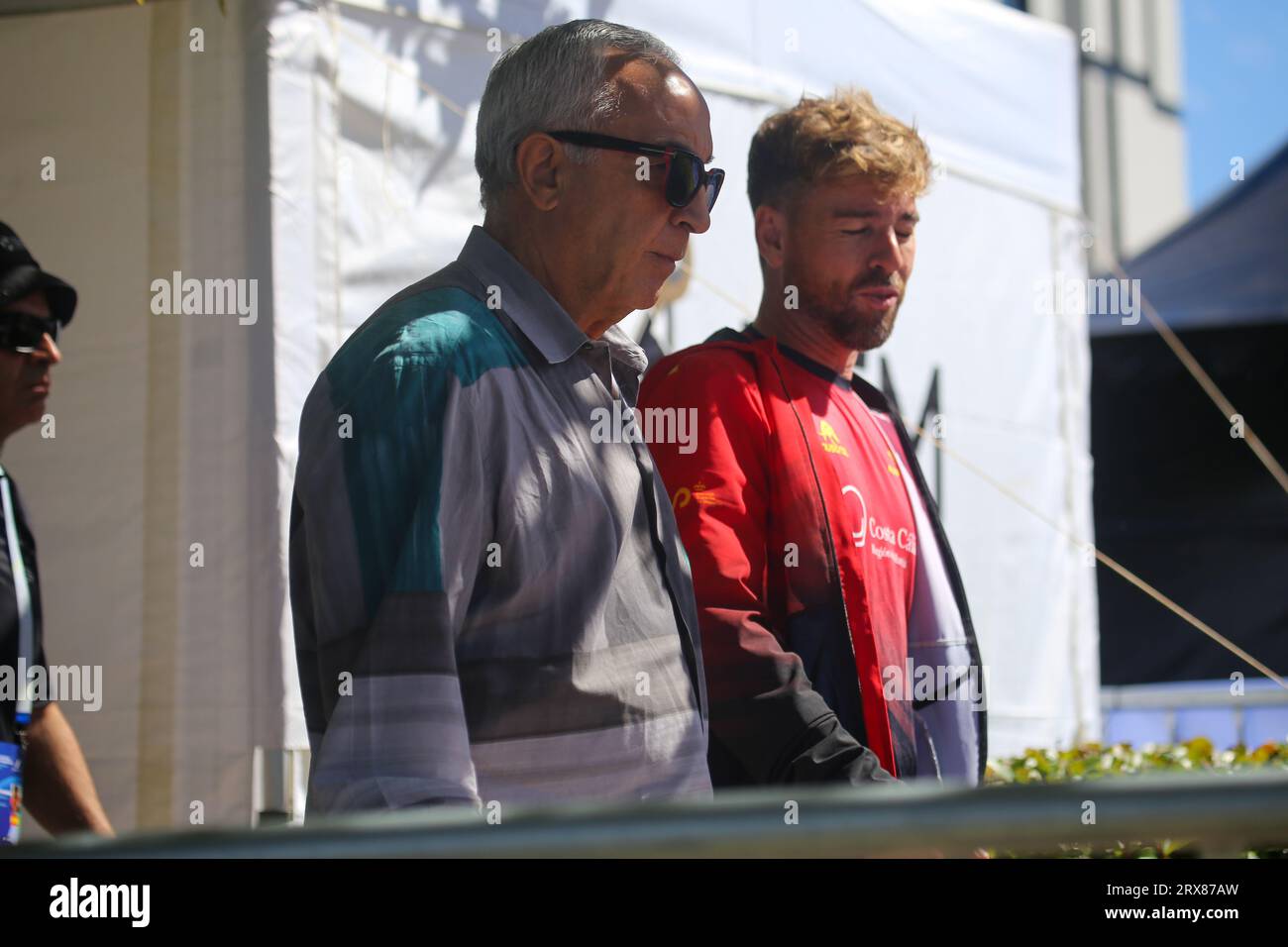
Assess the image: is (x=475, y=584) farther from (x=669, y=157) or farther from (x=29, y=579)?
(x=29, y=579)

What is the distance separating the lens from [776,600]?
2133mm

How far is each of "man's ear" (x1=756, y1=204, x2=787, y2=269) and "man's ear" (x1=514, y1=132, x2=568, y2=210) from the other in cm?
77

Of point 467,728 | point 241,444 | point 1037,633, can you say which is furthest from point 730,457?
point 1037,633

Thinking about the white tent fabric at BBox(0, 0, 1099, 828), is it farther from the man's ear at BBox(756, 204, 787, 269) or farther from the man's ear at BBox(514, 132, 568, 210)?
the man's ear at BBox(514, 132, 568, 210)

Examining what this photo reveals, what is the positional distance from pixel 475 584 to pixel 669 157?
579 millimetres

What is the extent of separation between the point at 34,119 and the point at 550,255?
6.24 ft

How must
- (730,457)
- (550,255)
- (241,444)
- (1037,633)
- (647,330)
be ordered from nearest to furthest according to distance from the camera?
(550,255) → (730,457) → (241,444) → (647,330) → (1037,633)

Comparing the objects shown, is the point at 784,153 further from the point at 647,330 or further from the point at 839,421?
the point at 647,330

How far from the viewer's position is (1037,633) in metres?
4.52

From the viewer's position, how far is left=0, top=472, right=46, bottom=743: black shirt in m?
2.14

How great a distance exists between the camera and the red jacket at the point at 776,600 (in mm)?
1941

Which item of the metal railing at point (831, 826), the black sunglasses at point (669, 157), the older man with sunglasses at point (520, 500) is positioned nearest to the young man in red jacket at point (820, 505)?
the older man with sunglasses at point (520, 500)

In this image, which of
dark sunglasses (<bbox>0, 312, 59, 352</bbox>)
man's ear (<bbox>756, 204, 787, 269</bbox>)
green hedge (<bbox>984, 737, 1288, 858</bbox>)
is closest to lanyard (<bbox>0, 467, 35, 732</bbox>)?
dark sunglasses (<bbox>0, 312, 59, 352</bbox>)
